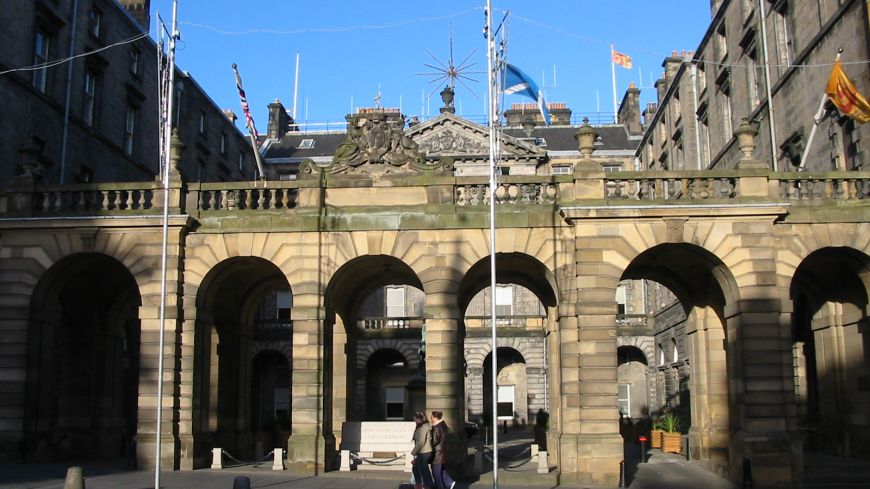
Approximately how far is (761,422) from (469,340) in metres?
31.3

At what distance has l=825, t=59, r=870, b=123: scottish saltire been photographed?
907 inches

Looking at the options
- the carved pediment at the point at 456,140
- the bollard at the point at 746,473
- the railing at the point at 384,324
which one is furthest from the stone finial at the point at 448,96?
the bollard at the point at 746,473

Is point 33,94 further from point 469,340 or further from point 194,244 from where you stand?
point 469,340

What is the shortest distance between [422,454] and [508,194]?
27.4 ft

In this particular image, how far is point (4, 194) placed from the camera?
24062 mm

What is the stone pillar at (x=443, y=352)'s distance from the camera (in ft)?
73.8

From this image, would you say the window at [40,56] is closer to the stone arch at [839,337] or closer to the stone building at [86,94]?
the stone building at [86,94]

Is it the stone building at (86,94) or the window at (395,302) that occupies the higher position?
the stone building at (86,94)

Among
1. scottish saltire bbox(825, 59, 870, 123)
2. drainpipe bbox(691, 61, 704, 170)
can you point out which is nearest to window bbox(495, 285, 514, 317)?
drainpipe bbox(691, 61, 704, 170)

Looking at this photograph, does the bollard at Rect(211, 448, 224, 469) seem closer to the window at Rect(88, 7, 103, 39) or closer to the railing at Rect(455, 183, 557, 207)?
the railing at Rect(455, 183, 557, 207)

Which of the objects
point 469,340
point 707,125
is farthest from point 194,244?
point 469,340

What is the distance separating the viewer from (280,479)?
21.3 m

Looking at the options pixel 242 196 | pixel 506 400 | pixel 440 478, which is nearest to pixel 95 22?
pixel 242 196

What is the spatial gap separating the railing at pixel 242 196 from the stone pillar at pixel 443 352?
4736 millimetres
